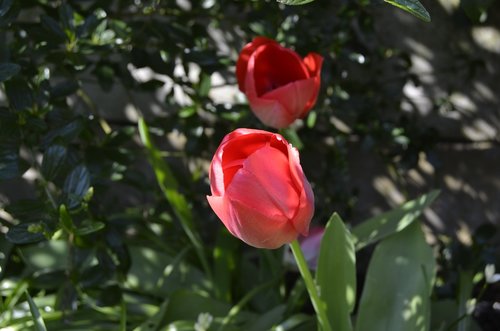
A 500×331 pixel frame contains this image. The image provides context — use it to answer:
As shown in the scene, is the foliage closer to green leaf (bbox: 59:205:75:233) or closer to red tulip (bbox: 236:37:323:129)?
green leaf (bbox: 59:205:75:233)

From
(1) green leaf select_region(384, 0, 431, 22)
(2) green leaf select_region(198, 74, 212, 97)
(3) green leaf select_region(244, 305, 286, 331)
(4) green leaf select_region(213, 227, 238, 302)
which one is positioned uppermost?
(1) green leaf select_region(384, 0, 431, 22)

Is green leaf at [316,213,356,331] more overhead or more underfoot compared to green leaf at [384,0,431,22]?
more underfoot

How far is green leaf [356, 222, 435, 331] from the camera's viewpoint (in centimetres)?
118

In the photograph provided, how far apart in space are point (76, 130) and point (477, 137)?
0.92 m

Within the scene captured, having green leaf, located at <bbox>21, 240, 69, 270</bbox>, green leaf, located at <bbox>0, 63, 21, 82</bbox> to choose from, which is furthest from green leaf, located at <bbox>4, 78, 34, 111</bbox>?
green leaf, located at <bbox>21, 240, 69, 270</bbox>

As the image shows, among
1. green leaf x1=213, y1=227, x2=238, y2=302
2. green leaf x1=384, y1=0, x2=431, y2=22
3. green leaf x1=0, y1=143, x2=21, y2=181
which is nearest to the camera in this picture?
green leaf x1=384, y1=0, x2=431, y2=22

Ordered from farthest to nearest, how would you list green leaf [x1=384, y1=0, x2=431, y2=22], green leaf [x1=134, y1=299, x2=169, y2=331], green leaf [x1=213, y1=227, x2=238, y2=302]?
green leaf [x1=213, y1=227, x2=238, y2=302]
green leaf [x1=134, y1=299, x2=169, y2=331]
green leaf [x1=384, y1=0, x2=431, y2=22]

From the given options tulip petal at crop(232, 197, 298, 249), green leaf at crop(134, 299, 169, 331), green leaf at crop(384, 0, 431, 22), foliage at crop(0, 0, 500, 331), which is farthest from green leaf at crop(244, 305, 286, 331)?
green leaf at crop(384, 0, 431, 22)

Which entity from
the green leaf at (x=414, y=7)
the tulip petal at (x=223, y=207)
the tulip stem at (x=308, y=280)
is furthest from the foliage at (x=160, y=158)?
the green leaf at (x=414, y=7)

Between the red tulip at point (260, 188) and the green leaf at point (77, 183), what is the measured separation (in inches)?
12.0

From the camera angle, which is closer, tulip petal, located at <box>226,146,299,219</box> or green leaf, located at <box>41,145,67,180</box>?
tulip petal, located at <box>226,146,299,219</box>

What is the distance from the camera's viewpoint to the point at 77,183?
1.10m

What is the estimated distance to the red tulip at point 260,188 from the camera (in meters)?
0.82

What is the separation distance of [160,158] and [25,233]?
40cm
